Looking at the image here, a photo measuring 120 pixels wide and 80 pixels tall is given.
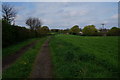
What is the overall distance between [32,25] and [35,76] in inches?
2921

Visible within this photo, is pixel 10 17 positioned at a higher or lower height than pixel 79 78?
higher

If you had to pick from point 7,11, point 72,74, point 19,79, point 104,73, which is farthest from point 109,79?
point 7,11

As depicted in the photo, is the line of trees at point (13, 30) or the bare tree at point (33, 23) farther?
the bare tree at point (33, 23)

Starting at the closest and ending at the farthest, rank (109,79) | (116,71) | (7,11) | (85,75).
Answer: (109,79) < (85,75) < (116,71) < (7,11)

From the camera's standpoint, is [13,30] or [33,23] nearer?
[13,30]

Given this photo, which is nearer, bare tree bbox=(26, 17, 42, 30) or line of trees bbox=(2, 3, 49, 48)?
line of trees bbox=(2, 3, 49, 48)

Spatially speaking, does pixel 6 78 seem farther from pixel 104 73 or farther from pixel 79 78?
pixel 104 73

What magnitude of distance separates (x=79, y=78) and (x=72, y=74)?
690 mm

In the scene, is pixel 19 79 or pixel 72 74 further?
pixel 72 74

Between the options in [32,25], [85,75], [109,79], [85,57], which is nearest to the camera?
[109,79]

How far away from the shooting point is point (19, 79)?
609cm

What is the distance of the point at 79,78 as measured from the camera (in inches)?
234

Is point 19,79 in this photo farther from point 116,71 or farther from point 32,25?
point 32,25

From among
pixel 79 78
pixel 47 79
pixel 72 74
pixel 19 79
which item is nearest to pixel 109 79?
pixel 79 78
